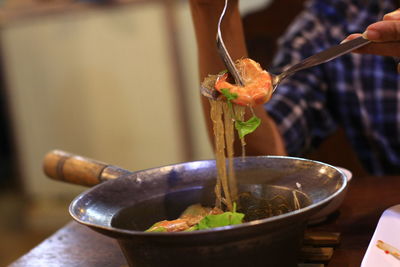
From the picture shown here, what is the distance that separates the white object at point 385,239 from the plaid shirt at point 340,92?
27.2 inches

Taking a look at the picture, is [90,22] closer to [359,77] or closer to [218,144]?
[359,77]

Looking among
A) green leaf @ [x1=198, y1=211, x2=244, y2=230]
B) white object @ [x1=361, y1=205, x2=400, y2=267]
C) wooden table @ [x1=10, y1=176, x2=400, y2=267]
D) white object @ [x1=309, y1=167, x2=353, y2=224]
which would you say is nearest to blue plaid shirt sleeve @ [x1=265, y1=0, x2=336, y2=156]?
wooden table @ [x1=10, y1=176, x2=400, y2=267]

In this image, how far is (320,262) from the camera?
0.83 meters

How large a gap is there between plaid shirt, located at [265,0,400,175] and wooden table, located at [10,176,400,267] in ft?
1.54

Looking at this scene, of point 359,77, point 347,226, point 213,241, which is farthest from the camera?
point 359,77

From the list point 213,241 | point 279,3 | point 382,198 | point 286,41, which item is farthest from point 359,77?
point 213,241

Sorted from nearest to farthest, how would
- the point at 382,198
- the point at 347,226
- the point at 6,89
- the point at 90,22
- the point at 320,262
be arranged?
the point at 320,262, the point at 347,226, the point at 382,198, the point at 90,22, the point at 6,89

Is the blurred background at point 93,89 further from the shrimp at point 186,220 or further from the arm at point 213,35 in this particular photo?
the shrimp at point 186,220

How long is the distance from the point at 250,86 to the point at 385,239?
11.2 inches

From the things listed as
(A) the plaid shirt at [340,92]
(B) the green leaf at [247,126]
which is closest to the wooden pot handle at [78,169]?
(B) the green leaf at [247,126]

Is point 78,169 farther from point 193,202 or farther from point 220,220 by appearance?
point 220,220

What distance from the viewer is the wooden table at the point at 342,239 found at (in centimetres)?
88

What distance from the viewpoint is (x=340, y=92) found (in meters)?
1.66

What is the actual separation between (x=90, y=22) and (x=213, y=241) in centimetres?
246
